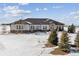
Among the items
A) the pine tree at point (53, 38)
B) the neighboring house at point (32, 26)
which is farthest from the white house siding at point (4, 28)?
the pine tree at point (53, 38)

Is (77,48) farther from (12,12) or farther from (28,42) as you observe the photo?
(12,12)

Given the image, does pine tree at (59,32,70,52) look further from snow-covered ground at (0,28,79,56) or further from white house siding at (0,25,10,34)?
white house siding at (0,25,10,34)

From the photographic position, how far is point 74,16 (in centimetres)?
209

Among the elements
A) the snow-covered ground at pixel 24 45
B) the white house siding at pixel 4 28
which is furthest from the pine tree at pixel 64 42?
the white house siding at pixel 4 28

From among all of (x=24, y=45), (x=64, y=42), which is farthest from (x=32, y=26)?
(x=64, y=42)

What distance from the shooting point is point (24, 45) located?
2.09 m

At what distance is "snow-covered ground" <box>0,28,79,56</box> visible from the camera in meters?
2.08

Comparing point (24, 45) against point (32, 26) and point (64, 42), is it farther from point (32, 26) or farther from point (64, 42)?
point (64, 42)

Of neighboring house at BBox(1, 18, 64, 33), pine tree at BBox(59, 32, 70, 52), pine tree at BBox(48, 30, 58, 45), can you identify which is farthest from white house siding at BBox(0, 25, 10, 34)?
pine tree at BBox(59, 32, 70, 52)

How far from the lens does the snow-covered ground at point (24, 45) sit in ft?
6.84

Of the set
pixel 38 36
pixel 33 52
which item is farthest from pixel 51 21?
pixel 33 52

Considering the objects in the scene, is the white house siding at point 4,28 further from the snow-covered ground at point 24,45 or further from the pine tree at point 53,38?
the pine tree at point 53,38

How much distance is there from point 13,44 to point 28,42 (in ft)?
0.43

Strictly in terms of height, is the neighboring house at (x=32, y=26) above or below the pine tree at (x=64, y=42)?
above
